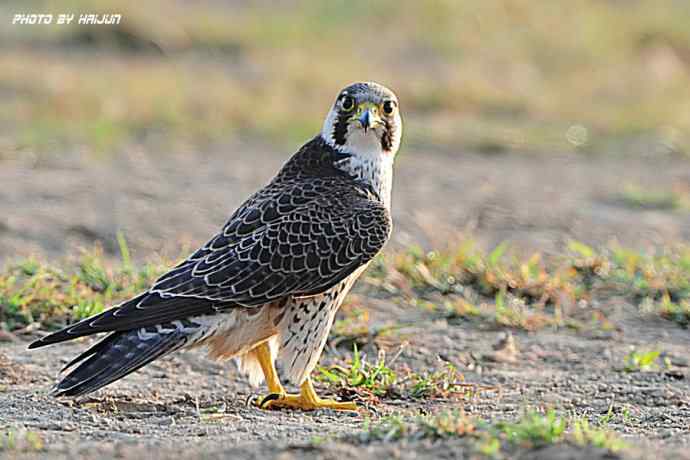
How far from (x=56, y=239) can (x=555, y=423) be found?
4.44m

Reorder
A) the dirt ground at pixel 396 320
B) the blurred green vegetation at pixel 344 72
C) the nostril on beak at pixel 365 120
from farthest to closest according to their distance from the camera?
the blurred green vegetation at pixel 344 72 → the nostril on beak at pixel 365 120 → the dirt ground at pixel 396 320

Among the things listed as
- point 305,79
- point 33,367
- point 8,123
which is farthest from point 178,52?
point 33,367

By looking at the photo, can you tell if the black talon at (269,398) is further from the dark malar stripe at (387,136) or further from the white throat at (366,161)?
the dark malar stripe at (387,136)

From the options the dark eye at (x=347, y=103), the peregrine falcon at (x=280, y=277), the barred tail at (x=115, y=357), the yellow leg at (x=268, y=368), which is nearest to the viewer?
the barred tail at (x=115, y=357)

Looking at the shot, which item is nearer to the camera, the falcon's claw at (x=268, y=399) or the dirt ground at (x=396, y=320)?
the dirt ground at (x=396, y=320)

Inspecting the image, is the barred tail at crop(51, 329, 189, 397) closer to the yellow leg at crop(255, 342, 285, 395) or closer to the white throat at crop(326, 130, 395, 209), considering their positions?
the yellow leg at crop(255, 342, 285, 395)

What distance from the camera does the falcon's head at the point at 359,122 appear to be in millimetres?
5352

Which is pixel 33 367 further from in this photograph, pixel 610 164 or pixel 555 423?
pixel 610 164

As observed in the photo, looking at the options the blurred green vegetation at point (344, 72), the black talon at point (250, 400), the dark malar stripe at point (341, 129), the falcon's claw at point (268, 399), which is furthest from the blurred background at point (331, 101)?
the falcon's claw at point (268, 399)

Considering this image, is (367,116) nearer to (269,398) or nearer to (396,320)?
(269,398)

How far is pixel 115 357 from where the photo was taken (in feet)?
14.8

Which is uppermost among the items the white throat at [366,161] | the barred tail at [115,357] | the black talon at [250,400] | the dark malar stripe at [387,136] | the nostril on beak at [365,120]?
the nostril on beak at [365,120]

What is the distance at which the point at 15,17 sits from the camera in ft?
47.8

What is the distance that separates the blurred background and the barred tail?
2.72 metres
